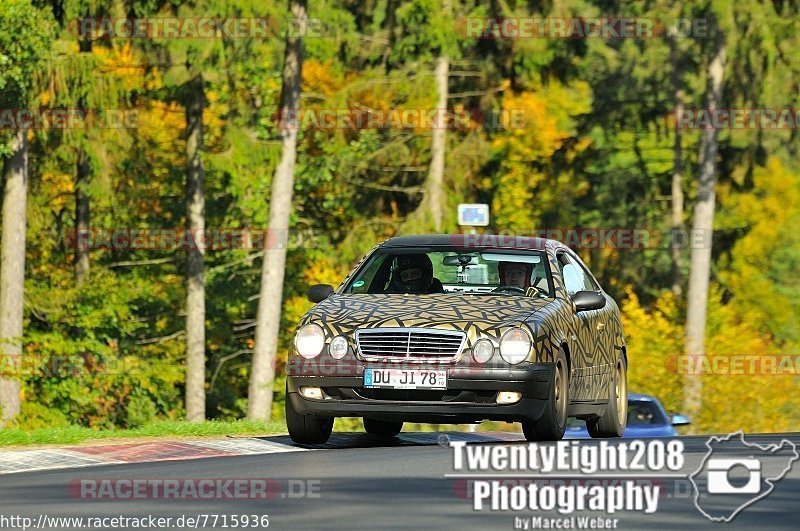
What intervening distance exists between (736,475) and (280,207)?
23.4 metres

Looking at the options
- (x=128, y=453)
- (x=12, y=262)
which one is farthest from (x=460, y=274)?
(x=12, y=262)

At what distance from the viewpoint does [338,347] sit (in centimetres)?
1424

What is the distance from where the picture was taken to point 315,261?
46906mm

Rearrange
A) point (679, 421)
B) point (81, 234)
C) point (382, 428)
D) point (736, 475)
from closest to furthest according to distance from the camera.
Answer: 1. point (736, 475)
2. point (382, 428)
3. point (679, 421)
4. point (81, 234)

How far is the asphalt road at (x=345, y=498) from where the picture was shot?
1022 cm

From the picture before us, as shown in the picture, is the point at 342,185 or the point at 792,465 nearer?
the point at 792,465

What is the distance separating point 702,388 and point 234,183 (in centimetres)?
1124

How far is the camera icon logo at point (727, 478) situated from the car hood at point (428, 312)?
2.02m

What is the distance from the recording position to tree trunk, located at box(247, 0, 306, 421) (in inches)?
1389

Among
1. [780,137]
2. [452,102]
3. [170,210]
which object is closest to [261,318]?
[170,210]

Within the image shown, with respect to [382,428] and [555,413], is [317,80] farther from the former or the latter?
[555,413]

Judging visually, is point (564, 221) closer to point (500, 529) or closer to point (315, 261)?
point (315, 261)

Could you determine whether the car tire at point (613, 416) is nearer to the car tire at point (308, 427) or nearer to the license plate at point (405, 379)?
the car tire at point (308, 427)

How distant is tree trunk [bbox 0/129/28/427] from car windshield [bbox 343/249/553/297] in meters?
18.6
